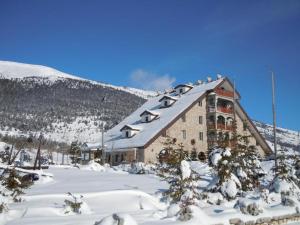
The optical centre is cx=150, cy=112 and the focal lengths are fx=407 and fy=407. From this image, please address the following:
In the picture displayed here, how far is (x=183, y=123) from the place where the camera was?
46.7 meters

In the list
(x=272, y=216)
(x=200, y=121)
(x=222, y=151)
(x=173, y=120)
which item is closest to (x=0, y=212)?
→ (x=272, y=216)

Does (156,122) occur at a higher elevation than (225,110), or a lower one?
lower

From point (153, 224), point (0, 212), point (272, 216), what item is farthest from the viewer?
point (272, 216)

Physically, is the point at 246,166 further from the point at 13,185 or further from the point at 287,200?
the point at 13,185

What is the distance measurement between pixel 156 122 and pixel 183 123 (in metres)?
3.10

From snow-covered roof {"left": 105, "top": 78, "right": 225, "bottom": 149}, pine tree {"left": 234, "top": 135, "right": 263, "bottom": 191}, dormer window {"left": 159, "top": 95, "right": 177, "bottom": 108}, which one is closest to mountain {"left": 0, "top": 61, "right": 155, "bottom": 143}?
snow-covered roof {"left": 105, "top": 78, "right": 225, "bottom": 149}

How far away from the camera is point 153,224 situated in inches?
414

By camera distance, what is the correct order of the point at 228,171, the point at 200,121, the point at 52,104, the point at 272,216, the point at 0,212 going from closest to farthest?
the point at 0,212 → the point at 272,216 → the point at 228,171 → the point at 200,121 → the point at 52,104

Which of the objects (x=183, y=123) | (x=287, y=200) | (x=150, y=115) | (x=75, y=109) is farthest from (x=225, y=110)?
(x=75, y=109)

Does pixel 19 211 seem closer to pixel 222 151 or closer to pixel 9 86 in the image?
pixel 9 86

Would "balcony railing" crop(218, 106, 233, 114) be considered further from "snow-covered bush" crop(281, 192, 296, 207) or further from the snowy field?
"snow-covered bush" crop(281, 192, 296, 207)

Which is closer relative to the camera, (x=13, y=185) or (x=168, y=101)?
(x=13, y=185)

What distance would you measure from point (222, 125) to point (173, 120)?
8.03 meters

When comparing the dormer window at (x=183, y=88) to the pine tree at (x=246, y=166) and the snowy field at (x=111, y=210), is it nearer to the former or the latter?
the pine tree at (x=246, y=166)
